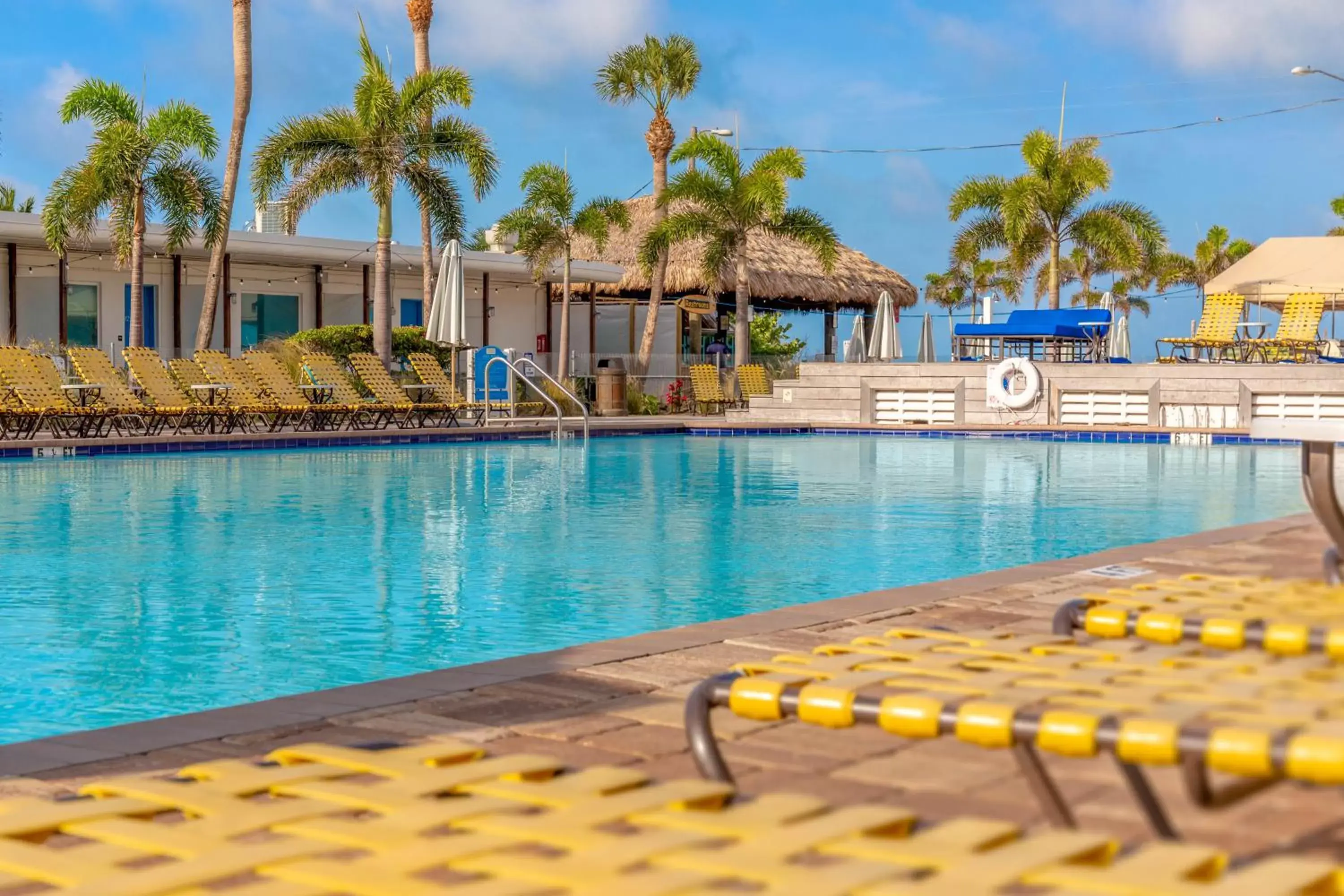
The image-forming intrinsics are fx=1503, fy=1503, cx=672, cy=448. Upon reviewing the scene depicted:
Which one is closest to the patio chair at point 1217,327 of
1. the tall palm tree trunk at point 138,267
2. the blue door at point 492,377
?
the blue door at point 492,377

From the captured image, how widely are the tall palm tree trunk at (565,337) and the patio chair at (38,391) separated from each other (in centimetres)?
1166

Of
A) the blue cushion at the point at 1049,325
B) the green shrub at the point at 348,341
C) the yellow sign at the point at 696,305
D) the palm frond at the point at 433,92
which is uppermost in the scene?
the palm frond at the point at 433,92

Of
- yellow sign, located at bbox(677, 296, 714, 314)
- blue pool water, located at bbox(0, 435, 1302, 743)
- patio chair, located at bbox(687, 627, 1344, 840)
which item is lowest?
blue pool water, located at bbox(0, 435, 1302, 743)

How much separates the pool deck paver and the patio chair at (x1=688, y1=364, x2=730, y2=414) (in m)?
23.0

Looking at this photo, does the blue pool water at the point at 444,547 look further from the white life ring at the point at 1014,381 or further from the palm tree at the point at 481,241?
the palm tree at the point at 481,241

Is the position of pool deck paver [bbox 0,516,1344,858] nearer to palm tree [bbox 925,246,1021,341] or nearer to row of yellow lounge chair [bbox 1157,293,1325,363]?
row of yellow lounge chair [bbox 1157,293,1325,363]

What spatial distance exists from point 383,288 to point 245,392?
16.7ft

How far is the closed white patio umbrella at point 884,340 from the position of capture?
26797 mm

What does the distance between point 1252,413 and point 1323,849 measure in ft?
69.6

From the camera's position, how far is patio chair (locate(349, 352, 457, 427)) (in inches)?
780

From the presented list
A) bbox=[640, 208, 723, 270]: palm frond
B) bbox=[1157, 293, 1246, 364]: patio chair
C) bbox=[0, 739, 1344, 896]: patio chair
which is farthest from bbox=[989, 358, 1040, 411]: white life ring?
bbox=[0, 739, 1344, 896]: patio chair

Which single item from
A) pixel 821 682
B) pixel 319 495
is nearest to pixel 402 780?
pixel 821 682

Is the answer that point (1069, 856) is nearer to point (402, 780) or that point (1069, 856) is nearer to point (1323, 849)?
point (402, 780)

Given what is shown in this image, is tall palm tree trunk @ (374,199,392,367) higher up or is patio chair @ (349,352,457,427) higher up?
tall palm tree trunk @ (374,199,392,367)
